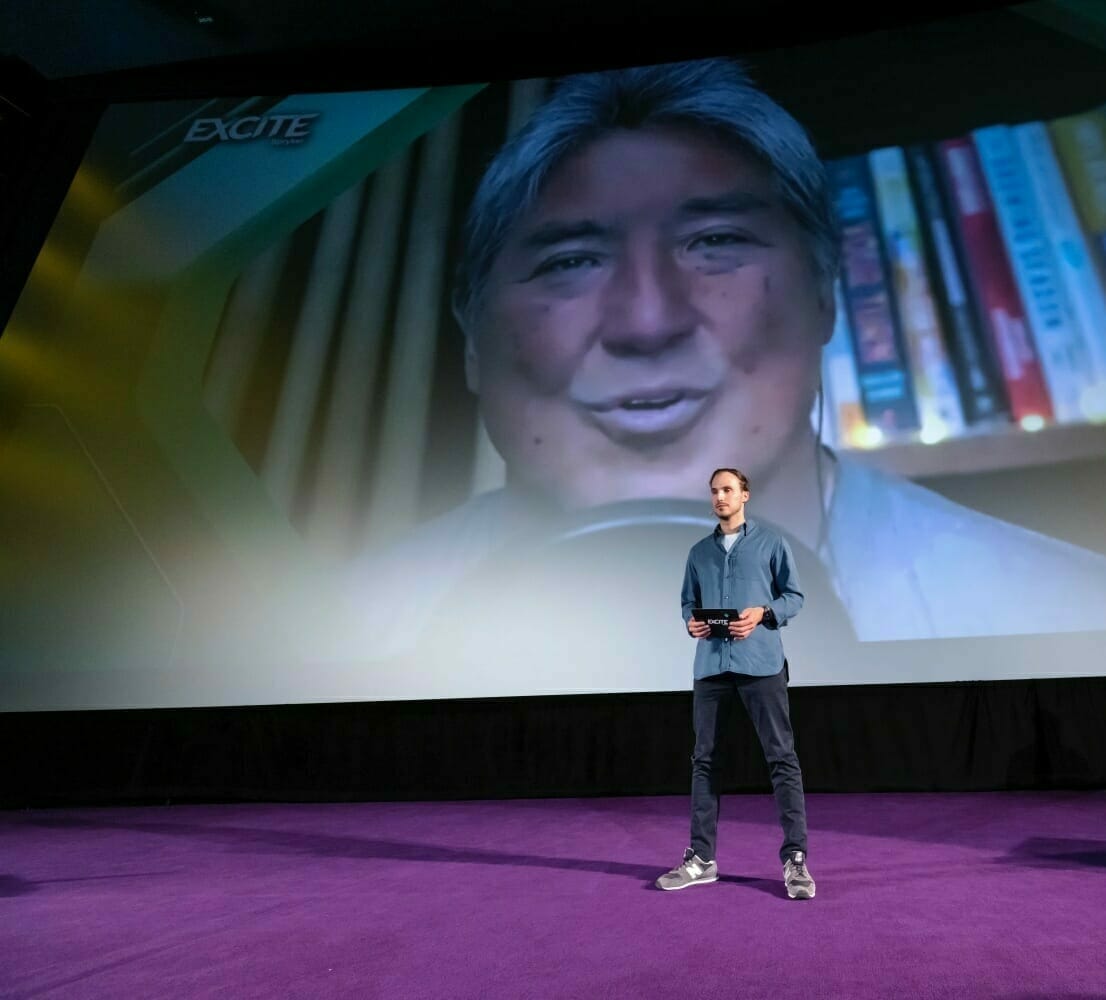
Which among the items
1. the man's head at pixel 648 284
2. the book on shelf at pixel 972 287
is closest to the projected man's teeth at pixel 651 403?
the man's head at pixel 648 284

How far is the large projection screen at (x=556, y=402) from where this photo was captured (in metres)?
4.44

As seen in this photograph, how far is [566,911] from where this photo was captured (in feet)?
8.08

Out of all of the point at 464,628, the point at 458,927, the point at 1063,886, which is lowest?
the point at 458,927

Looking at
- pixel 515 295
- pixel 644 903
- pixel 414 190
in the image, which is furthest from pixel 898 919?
pixel 414 190

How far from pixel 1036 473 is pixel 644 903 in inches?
119

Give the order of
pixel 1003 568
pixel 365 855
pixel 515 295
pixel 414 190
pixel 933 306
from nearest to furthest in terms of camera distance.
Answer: pixel 365 855
pixel 1003 568
pixel 933 306
pixel 515 295
pixel 414 190

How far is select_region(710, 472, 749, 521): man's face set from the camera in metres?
2.78

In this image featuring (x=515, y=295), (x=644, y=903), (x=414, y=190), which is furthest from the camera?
(x=414, y=190)

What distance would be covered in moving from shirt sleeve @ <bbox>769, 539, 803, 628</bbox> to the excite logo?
4.35 m

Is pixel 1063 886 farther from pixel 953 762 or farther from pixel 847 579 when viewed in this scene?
pixel 953 762

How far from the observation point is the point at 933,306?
4.67m

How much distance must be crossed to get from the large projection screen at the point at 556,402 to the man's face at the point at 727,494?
6.00 ft

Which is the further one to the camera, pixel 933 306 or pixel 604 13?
pixel 604 13

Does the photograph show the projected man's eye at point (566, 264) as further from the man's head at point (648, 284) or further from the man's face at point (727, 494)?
the man's face at point (727, 494)
